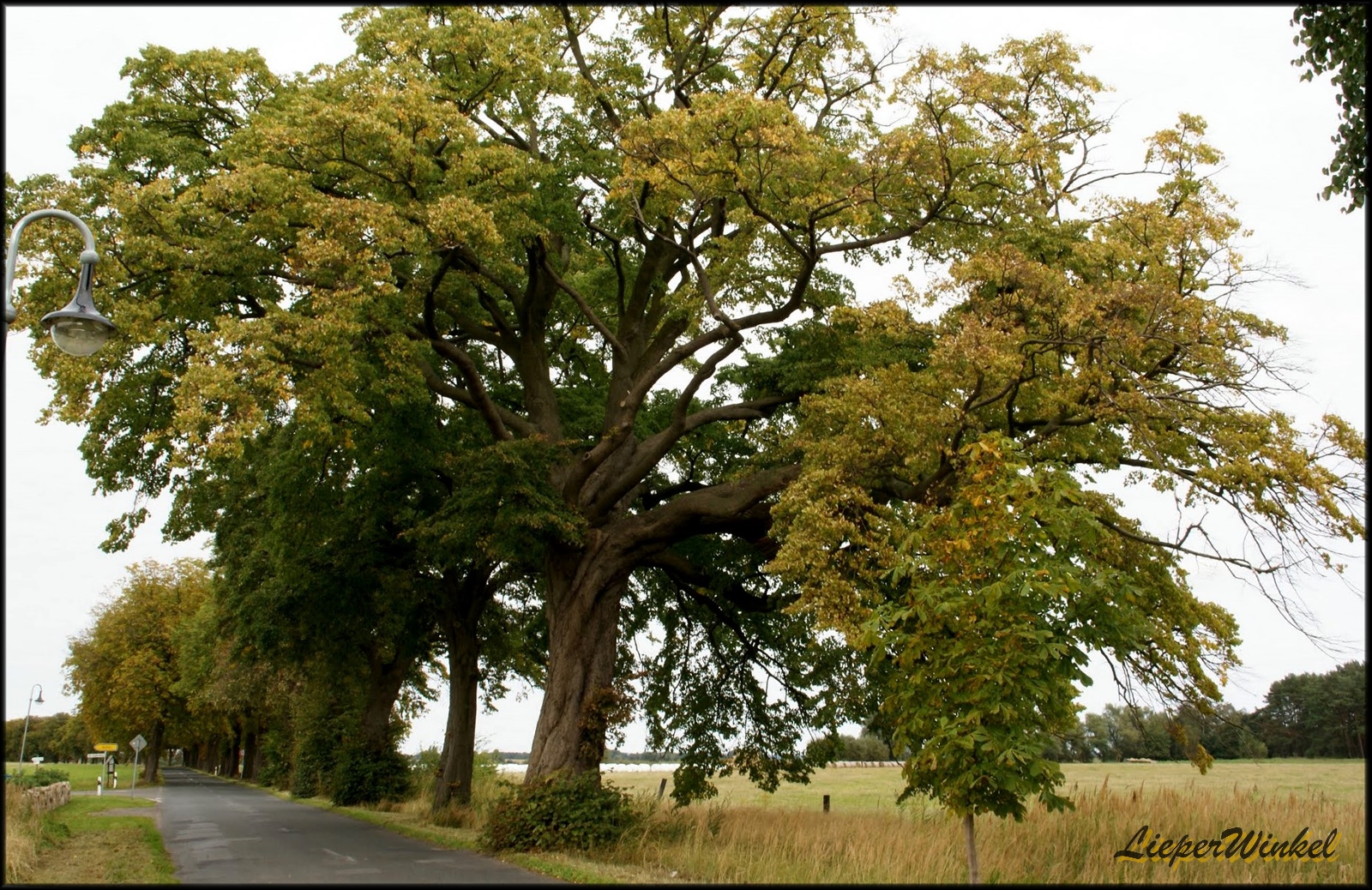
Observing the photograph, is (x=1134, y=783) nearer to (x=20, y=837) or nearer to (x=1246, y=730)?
(x=1246, y=730)

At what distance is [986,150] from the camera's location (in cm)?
1581

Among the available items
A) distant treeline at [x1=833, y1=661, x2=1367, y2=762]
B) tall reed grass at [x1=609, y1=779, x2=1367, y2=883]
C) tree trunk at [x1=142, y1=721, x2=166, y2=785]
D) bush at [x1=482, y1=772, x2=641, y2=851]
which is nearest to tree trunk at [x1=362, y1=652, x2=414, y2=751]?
distant treeline at [x1=833, y1=661, x2=1367, y2=762]

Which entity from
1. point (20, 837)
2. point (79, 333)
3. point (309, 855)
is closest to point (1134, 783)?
point (309, 855)

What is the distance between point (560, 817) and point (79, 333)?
9933 millimetres

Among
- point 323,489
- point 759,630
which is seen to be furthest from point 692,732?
point 323,489

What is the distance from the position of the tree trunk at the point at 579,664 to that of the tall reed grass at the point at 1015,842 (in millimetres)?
1648

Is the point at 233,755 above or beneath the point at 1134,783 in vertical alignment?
beneath

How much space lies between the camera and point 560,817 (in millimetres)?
15266

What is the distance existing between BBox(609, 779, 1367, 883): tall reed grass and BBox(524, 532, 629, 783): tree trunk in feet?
5.41

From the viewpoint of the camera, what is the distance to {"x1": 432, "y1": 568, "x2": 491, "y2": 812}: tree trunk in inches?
938

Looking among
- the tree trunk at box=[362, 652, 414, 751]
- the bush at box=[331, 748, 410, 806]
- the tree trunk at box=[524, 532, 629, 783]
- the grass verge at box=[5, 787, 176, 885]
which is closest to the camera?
the grass verge at box=[5, 787, 176, 885]

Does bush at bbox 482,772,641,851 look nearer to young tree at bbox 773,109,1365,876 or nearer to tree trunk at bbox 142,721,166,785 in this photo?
young tree at bbox 773,109,1365,876

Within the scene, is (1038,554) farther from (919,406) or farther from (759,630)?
(759,630)

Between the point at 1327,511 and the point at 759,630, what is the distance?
11.2 m
